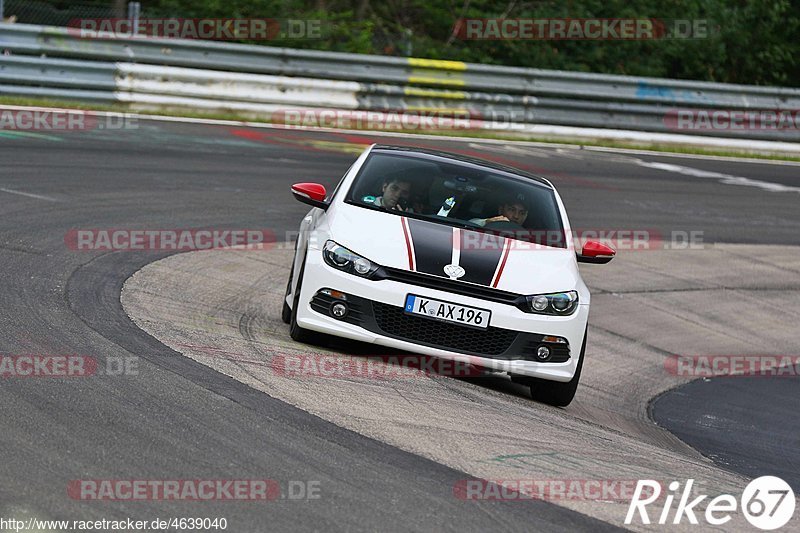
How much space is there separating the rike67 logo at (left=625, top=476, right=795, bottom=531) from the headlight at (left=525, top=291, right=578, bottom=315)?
6.34ft

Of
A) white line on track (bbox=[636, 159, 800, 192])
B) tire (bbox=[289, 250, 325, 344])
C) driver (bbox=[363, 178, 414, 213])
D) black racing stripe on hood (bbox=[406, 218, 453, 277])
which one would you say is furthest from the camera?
white line on track (bbox=[636, 159, 800, 192])

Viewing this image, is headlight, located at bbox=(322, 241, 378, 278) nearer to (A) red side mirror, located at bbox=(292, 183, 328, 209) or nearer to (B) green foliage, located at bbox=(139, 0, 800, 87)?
(A) red side mirror, located at bbox=(292, 183, 328, 209)

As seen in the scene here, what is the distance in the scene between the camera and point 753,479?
22.2ft

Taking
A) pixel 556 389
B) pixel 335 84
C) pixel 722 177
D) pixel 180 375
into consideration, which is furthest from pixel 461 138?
pixel 180 375

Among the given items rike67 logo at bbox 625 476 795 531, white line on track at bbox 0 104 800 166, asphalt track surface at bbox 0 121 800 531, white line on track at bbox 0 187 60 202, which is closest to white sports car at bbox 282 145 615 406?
asphalt track surface at bbox 0 121 800 531

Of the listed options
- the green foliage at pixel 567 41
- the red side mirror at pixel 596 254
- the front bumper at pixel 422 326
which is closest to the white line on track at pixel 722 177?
the green foliage at pixel 567 41

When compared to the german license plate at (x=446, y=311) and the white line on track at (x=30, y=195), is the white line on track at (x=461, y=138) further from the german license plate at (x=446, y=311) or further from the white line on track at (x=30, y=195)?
the german license plate at (x=446, y=311)

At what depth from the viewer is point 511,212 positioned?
28.8 feet

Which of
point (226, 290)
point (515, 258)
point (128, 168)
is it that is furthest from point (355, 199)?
point (128, 168)

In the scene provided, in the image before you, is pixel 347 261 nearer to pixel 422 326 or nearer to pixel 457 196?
pixel 422 326

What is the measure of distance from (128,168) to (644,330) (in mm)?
6394

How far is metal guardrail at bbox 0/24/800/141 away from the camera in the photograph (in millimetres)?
19031

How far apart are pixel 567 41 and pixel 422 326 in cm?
2031

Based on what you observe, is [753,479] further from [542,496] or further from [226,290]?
[226,290]
